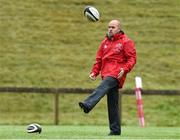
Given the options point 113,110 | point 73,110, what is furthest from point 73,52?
point 113,110

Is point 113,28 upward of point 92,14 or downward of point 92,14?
downward

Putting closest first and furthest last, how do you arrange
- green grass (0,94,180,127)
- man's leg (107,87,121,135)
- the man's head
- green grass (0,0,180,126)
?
the man's head, man's leg (107,87,121,135), green grass (0,94,180,127), green grass (0,0,180,126)

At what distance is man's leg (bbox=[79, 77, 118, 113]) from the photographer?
14.5 meters

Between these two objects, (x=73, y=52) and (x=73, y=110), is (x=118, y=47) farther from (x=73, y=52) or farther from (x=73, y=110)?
(x=73, y=52)

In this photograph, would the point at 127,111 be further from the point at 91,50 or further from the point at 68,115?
the point at 91,50

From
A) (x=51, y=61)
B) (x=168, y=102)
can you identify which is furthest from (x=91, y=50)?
(x=168, y=102)

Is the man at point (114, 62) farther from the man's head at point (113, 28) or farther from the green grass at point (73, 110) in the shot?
the green grass at point (73, 110)

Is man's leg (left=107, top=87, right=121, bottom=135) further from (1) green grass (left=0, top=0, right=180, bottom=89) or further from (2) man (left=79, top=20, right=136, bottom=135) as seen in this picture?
(1) green grass (left=0, top=0, right=180, bottom=89)

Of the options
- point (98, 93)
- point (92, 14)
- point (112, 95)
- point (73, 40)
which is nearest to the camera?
point (98, 93)

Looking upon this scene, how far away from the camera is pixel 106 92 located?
1487 centimetres

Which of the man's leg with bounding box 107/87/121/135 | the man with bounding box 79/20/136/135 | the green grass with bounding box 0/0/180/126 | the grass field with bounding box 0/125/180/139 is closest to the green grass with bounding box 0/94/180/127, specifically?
the green grass with bounding box 0/0/180/126

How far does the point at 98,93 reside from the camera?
48.3ft

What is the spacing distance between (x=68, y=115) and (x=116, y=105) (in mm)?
11953

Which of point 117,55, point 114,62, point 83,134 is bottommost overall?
point 83,134
